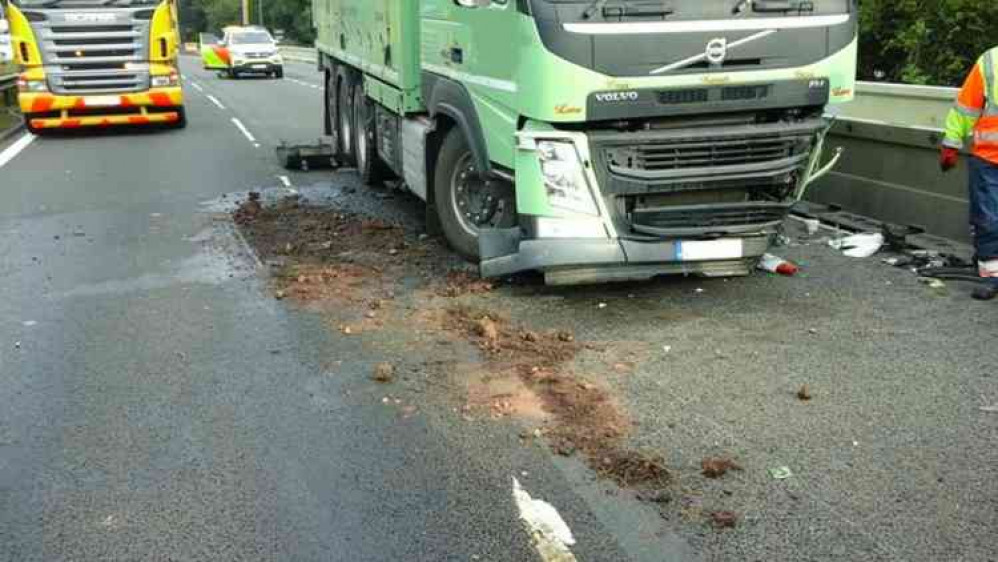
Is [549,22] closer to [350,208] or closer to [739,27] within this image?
[739,27]

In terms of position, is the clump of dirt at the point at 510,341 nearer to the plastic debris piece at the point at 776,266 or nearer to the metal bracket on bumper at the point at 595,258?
the metal bracket on bumper at the point at 595,258

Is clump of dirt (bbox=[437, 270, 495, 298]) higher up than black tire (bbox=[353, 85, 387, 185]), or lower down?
lower down

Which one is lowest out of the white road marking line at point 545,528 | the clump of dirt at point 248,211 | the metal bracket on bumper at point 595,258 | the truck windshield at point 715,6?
the white road marking line at point 545,528

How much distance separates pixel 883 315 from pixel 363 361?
10.7ft

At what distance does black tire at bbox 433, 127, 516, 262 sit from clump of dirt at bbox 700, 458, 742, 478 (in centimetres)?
311

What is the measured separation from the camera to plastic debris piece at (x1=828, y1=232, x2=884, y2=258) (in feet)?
26.0

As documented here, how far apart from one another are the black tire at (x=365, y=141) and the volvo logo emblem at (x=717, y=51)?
16.1ft

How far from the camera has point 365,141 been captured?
36.1 ft

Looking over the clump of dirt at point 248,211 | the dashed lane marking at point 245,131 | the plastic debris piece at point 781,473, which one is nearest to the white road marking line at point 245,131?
the dashed lane marking at point 245,131

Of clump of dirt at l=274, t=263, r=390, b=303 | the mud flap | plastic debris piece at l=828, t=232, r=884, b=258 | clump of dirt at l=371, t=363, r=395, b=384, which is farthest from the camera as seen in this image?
the mud flap

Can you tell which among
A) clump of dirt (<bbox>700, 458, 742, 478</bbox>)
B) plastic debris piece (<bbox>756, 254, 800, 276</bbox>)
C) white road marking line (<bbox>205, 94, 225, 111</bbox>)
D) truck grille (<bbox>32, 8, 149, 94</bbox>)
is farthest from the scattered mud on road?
white road marking line (<bbox>205, 94, 225, 111</bbox>)

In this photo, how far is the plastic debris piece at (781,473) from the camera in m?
4.10

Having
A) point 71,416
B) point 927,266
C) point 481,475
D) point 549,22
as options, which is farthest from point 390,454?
point 927,266

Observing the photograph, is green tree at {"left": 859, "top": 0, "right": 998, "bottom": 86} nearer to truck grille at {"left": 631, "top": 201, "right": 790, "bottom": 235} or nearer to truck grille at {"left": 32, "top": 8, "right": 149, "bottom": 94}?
truck grille at {"left": 631, "top": 201, "right": 790, "bottom": 235}
